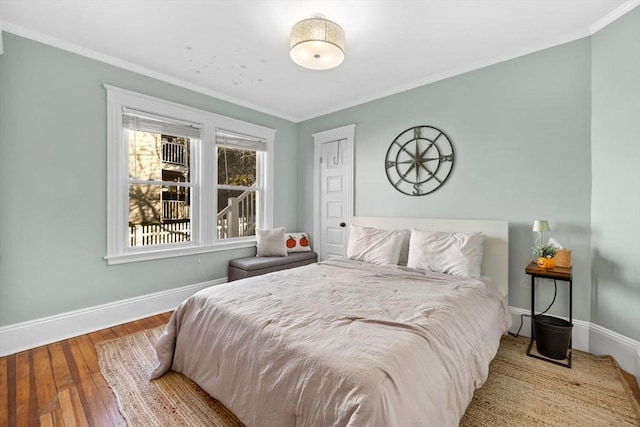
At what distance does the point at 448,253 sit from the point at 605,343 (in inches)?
A: 51.9

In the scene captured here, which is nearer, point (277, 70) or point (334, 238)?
point (277, 70)

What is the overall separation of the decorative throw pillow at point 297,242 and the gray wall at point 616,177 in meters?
3.25

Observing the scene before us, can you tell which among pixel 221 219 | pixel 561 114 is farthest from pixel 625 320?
pixel 221 219

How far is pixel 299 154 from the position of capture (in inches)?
187

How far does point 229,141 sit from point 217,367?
299 cm

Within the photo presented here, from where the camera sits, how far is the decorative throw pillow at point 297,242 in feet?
14.1

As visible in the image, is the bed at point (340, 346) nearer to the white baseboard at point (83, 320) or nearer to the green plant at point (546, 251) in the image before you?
the green plant at point (546, 251)

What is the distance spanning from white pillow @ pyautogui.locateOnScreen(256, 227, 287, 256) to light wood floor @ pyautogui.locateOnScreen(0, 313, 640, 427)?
1978 millimetres

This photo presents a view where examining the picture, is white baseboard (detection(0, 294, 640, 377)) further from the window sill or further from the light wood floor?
the window sill

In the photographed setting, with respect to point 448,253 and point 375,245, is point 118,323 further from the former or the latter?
point 448,253

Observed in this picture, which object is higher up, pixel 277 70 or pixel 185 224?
pixel 277 70

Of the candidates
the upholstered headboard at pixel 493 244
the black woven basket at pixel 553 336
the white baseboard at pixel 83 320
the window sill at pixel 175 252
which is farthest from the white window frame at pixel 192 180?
the black woven basket at pixel 553 336

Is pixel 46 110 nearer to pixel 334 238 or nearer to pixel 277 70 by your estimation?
pixel 277 70

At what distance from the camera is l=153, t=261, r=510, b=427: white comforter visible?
110 cm
